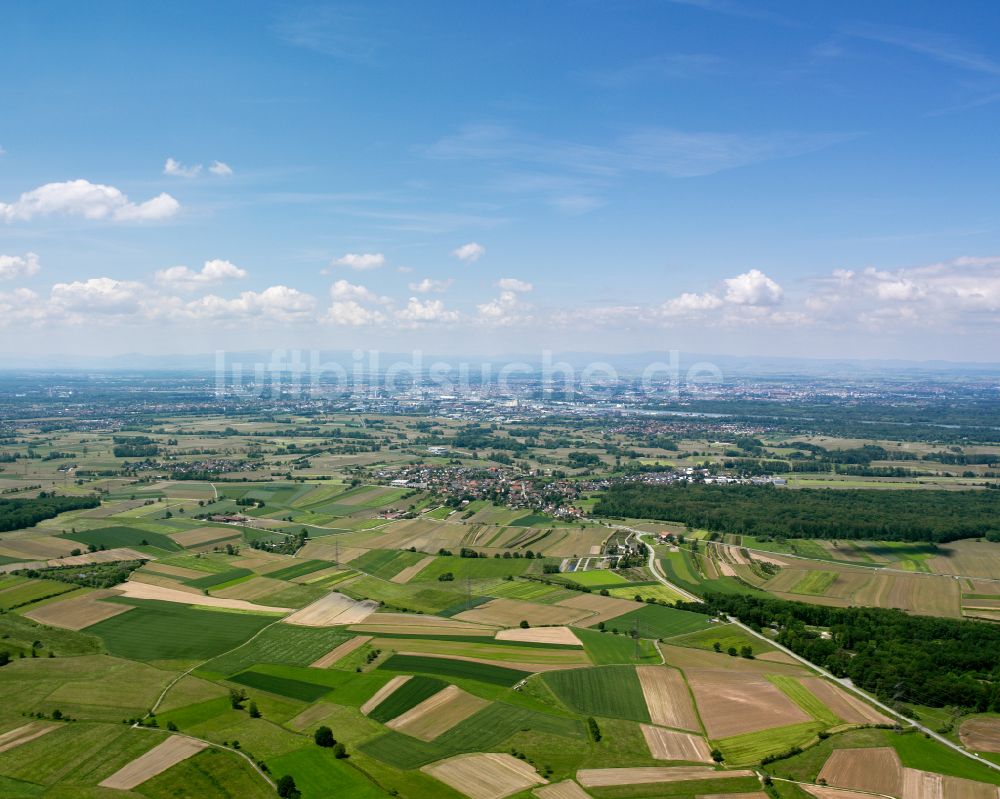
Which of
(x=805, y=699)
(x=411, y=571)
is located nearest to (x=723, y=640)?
(x=805, y=699)

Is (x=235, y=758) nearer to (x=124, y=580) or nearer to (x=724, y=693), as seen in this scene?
(x=724, y=693)

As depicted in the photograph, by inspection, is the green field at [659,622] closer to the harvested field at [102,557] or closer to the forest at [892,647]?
the forest at [892,647]

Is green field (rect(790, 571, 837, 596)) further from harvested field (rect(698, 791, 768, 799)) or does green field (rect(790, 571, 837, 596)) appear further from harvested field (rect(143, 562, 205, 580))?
harvested field (rect(143, 562, 205, 580))

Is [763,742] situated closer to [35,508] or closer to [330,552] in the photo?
[330,552]

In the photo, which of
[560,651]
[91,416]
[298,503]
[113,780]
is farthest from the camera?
[91,416]

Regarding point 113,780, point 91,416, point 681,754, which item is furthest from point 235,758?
point 91,416

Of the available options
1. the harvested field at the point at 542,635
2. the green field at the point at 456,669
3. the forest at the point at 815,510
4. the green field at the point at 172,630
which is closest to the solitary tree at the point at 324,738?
the green field at the point at 456,669
